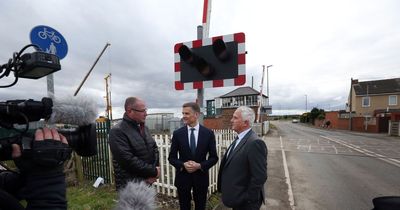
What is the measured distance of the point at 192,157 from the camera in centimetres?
366

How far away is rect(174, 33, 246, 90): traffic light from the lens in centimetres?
307

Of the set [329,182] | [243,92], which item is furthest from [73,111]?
[243,92]

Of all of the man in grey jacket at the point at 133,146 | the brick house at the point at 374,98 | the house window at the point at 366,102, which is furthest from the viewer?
the house window at the point at 366,102

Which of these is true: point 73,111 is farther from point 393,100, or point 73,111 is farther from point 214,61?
point 393,100

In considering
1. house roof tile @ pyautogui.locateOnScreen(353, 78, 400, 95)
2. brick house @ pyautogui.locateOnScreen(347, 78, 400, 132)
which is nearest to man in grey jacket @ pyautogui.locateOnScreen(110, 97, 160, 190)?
brick house @ pyautogui.locateOnScreen(347, 78, 400, 132)

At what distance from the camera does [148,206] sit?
968 mm

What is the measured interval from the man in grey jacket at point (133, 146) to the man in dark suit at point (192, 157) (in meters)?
0.50

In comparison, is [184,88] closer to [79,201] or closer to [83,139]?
[83,139]

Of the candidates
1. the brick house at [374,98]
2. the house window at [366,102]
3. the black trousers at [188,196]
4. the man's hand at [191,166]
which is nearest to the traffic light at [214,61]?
the man's hand at [191,166]

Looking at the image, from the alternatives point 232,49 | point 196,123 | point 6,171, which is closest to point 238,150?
point 196,123

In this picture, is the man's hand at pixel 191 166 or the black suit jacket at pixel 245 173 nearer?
the black suit jacket at pixel 245 173

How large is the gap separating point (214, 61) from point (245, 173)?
4.43ft

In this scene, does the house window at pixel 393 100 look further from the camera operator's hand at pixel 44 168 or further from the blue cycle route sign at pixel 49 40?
the camera operator's hand at pixel 44 168

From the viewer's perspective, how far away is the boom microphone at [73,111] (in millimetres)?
1055
